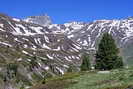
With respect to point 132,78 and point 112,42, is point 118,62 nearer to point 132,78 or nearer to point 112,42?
point 112,42

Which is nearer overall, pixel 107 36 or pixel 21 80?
pixel 107 36

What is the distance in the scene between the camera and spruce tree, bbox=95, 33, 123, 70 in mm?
85750

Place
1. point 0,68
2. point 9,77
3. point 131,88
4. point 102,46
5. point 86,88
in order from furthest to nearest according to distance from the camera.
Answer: point 0,68 → point 9,77 → point 102,46 → point 86,88 → point 131,88

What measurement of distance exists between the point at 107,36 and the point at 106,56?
616cm

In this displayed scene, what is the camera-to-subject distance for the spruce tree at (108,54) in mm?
85750

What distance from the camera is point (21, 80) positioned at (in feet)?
517

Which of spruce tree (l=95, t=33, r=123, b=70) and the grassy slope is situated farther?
spruce tree (l=95, t=33, r=123, b=70)

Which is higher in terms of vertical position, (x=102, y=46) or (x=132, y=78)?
(x=102, y=46)

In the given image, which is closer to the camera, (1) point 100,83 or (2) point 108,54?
(1) point 100,83

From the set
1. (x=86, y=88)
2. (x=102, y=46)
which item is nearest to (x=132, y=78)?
(x=86, y=88)

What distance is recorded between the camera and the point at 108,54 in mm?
87312

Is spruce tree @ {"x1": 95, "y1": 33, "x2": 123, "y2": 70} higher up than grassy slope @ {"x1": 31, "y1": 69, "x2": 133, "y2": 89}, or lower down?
higher up

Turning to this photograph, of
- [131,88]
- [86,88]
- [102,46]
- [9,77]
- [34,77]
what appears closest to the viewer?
[131,88]

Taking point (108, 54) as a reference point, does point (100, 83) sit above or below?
below
